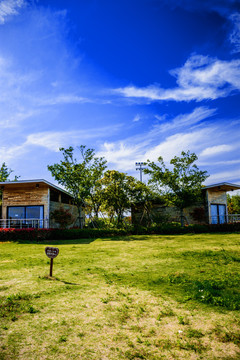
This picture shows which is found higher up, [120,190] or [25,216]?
[120,190]

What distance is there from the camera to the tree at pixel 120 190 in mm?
25984

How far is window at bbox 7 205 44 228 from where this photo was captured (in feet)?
66.2

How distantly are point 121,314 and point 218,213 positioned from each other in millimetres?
24628

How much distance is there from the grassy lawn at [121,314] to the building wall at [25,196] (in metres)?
14.2

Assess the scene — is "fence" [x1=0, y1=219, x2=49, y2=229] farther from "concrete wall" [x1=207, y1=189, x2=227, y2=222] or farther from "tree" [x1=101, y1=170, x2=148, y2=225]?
"concrete wall" [x1=207, y1=189, x2=227, y2=222]

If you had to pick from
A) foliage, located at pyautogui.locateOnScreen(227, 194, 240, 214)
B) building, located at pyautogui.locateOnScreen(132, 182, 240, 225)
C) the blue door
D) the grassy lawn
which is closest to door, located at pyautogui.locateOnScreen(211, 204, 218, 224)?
building, located at pyautogui.locateOnScreen(132, 182, 240, 225)

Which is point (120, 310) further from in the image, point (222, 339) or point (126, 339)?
point (222, 339)

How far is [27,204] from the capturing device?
20891mm

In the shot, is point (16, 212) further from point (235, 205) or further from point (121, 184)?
point (235, 205)

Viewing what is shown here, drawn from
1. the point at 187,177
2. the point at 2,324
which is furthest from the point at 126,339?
the point at 187,177

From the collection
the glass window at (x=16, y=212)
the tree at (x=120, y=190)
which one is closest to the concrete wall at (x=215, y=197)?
the tree at (x=120, y=190)

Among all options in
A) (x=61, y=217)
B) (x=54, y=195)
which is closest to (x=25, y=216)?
(x=61, y=217)

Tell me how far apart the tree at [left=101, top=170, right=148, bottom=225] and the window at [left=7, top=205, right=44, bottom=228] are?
7.68 metres

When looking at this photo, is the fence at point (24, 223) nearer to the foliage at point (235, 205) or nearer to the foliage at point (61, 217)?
the foliage at point (61, 217)
